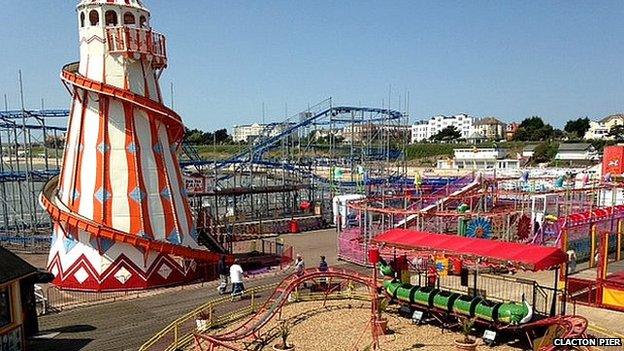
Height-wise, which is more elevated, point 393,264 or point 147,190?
point 147,190

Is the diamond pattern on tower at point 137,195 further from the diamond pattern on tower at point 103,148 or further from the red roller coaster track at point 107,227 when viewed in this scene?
the diamond pattern on tower at point 103,148

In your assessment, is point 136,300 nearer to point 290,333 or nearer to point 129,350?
point 129,350

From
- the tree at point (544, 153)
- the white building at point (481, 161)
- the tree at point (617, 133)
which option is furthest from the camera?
the tree at point (617, 133)

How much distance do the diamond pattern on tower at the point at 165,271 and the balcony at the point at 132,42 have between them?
24.5 ft

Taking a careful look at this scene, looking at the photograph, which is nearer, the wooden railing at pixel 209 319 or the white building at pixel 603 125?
the wooden railing at pixel 209 319

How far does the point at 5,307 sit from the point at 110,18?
37.5ft

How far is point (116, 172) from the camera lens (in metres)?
19.9

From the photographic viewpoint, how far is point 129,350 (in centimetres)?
1347

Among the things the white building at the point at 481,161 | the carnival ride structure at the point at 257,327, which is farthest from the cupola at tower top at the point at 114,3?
the white building at the point at 481,161

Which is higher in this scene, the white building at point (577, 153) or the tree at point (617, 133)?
the tree at point (617, 133)

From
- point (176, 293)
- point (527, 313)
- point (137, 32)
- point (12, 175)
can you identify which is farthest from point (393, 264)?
point (12, 175)

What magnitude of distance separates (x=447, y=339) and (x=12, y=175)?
2781cm

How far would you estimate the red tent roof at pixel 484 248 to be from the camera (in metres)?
12.7

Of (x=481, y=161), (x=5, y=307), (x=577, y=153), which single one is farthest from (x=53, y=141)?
(x=577, y=153)
